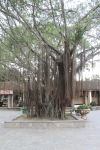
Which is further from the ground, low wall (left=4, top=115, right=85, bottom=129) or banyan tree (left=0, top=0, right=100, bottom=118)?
banyan tree (left=0, top=0, right=100, bottom=118)

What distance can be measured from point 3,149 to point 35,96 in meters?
4.39

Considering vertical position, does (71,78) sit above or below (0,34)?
below

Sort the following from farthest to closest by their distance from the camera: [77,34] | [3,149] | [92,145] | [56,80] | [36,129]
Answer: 1. [56,80]
2. [77,34]
3. [36,129]
4. [92,145]
5. [3,149]

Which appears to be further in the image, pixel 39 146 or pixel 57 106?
pixel 57 106

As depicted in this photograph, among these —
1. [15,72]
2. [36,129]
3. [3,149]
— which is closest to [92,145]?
[3,149]

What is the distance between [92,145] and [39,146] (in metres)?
1.45

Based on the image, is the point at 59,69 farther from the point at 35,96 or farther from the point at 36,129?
the point at 36,129

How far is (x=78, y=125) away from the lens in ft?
23.4

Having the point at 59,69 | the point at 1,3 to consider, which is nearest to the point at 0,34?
the point at 1,3

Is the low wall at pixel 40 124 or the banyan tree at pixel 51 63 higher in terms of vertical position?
the banyan tree at pixel 51 63

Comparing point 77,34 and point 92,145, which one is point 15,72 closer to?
point 77,34

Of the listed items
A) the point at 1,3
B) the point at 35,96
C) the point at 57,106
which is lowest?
the point at 57,106

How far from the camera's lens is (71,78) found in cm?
745

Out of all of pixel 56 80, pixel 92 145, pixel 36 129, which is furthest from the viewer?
pixel 56 80
